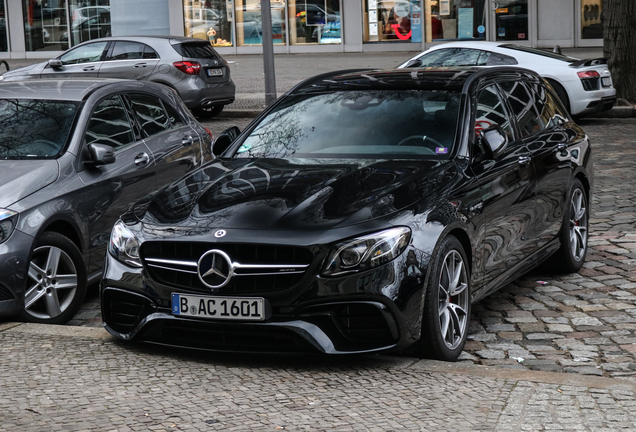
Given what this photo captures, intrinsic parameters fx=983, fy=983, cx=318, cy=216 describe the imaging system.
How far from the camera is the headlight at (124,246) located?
5.15m

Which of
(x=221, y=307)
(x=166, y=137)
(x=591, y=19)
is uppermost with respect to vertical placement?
(x=591, y=19)

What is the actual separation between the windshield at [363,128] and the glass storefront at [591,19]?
25879 millimetres

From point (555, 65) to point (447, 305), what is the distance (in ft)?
40.7

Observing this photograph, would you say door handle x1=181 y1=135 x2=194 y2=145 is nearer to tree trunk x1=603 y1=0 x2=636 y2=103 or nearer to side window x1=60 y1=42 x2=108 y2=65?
side window x1=60 y1=42 x2=108 y2=65

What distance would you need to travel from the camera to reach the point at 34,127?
6934mm

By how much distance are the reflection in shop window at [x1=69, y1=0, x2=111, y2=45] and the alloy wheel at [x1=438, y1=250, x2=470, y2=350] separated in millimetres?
31919

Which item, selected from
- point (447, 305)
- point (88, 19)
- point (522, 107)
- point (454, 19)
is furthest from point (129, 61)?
point (88, 19)

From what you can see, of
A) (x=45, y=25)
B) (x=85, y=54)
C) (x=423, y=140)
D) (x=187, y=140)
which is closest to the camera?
(x=423, y=140)

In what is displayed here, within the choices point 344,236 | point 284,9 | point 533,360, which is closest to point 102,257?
point 344,236

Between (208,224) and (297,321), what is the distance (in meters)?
0.68

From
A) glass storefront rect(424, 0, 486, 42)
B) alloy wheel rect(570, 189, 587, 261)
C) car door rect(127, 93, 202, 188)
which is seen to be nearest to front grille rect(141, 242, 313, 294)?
car door rect(127, 93, 202, 188)

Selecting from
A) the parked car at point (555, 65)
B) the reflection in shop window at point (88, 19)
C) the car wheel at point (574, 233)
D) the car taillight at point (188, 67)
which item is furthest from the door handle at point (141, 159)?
the reflection in shop window at point (88, 19)

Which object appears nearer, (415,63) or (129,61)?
(415,63)

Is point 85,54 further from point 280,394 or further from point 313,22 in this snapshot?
point 280,394
